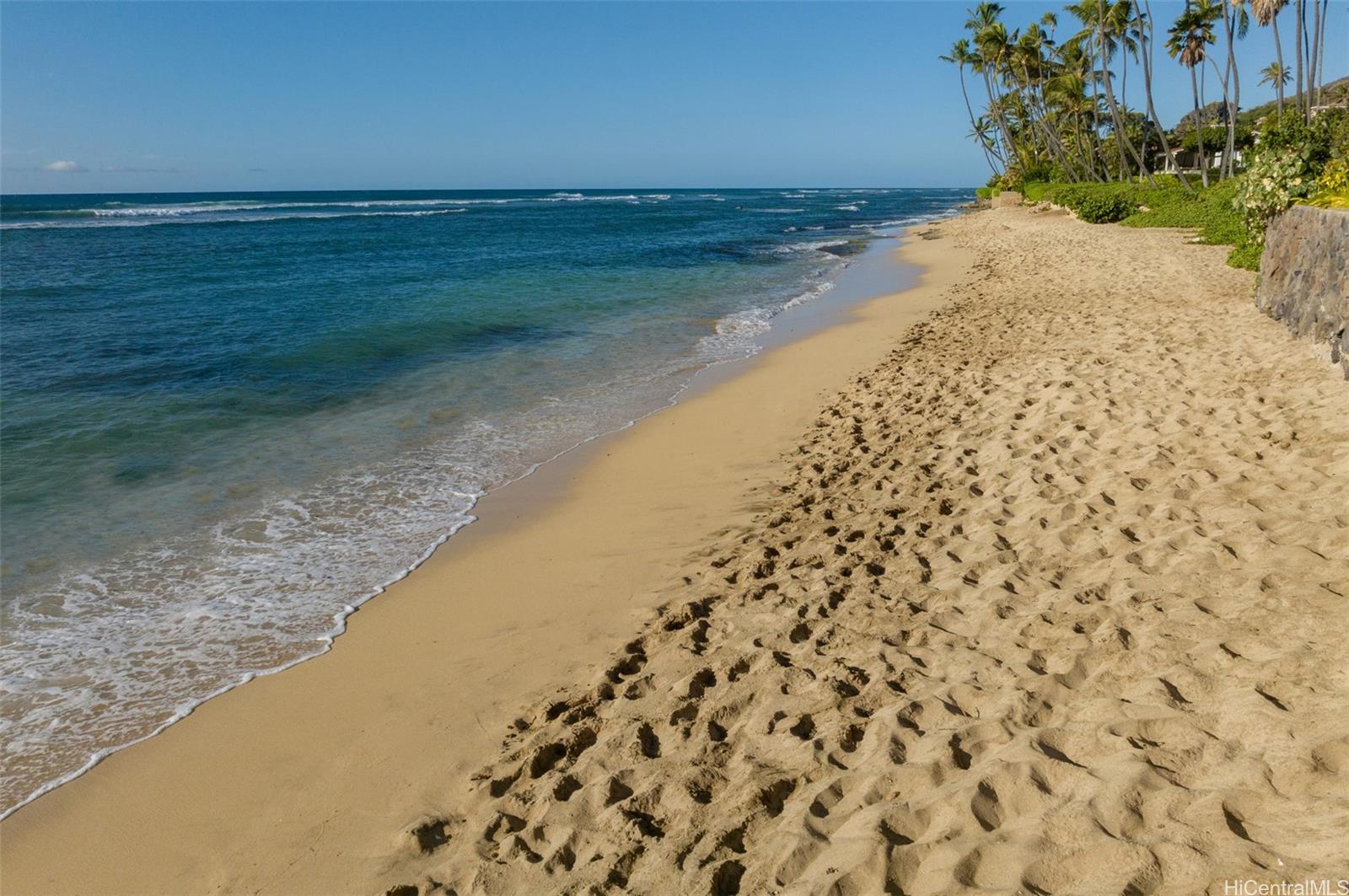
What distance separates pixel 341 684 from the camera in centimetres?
498

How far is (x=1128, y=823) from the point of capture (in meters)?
2.82

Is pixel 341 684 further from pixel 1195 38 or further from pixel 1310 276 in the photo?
pixel 1195 38

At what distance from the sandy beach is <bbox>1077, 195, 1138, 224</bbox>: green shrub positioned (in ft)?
86.3

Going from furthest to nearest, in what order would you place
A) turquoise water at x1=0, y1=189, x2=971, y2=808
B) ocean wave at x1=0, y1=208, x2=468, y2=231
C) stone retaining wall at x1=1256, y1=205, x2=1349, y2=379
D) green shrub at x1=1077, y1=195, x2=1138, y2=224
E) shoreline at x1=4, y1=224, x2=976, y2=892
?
1. ocean wave at x1=0, y1=208, x2=468, y2=231
2. green shrub at x1=1077, y1=195, x2=1138, y2=224
3. stone retaining wall at x1=1256, y1=205, x2=1349, y2=379
4. turquoise water at x1=0, y1=189, x2=971, y2=808
5. shoreline at x1=4, y1=224, x2=976, y2=892

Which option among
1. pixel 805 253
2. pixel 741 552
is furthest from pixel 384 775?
pixel 805 253

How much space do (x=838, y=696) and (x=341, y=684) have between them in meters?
3.13

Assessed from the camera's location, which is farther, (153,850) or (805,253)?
(805,253)

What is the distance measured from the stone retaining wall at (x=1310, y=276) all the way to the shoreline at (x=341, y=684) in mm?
5615

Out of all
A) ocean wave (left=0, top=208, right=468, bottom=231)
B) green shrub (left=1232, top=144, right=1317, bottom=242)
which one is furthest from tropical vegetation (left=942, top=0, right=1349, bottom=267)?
ocean wave (left=0, top=208, right=468, bottom=231)

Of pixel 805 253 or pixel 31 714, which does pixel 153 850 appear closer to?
pixel 31 714

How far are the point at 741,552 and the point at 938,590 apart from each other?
5.19 ft

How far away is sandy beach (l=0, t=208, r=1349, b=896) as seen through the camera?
2.98m

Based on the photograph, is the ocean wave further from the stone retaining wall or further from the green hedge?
the stone retaining wall

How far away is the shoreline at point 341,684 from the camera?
385cm
